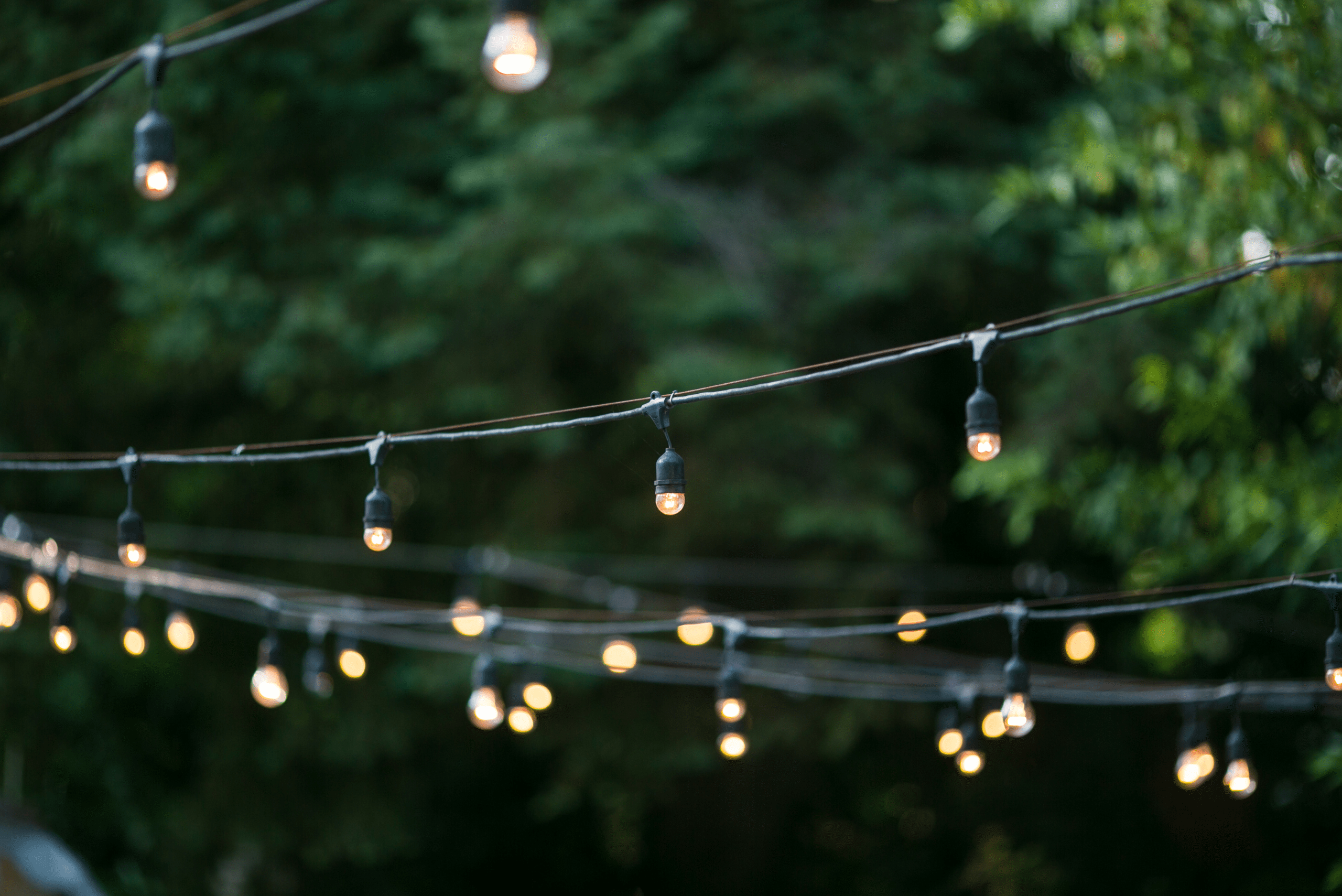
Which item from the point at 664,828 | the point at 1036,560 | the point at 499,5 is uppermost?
the point at 1036,560

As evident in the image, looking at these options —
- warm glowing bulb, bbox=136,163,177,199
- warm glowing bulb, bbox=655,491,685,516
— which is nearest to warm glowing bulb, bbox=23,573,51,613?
warm glowing bulb, bbox=136,163,177,199

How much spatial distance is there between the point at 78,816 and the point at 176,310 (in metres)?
5.46

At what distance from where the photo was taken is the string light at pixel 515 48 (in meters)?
1.81

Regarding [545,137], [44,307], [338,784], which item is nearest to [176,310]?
[44,307]

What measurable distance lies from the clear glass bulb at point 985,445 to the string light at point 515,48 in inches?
57.8

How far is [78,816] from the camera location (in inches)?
426

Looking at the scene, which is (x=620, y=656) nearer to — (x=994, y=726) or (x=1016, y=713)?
(x=994, y=726)

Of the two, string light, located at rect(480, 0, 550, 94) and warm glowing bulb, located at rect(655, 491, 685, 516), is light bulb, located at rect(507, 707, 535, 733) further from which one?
string light, located at rect(480, 0, 550, 94)

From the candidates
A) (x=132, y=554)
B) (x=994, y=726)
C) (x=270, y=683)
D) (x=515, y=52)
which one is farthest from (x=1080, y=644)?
(x=515, y=52)

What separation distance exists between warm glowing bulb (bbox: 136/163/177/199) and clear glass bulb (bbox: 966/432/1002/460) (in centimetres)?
190

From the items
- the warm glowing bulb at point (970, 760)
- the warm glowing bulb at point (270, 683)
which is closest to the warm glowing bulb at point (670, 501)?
the warm glowing bulb at point (970, 760)

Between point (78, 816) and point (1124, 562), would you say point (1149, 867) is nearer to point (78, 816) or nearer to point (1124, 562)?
point (1124, 562)

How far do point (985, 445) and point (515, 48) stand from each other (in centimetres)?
157

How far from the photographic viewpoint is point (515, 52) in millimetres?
1857
